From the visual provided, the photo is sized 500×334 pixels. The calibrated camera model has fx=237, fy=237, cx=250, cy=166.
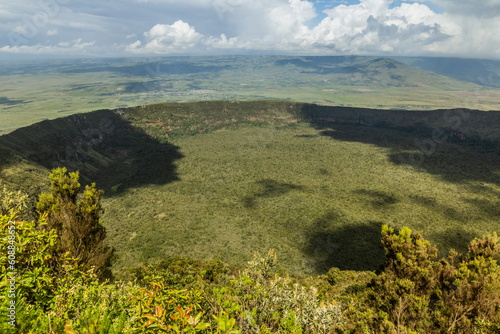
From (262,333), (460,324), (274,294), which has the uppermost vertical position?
(262,333)

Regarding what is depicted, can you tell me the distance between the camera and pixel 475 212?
5216 cm

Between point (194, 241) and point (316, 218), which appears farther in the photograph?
point (316, 218)

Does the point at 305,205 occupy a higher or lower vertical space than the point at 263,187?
lower

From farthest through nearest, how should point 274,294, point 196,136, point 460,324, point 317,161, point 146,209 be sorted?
point 196,136 → point 317,161 → point 146,209 → point 460,324 → point 274,294

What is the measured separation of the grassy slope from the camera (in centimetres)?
4241

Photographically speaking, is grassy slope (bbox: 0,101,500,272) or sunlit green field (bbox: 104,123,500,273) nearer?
sunlit green field (bbox: 104,123,500,273)

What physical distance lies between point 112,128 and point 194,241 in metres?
87.7

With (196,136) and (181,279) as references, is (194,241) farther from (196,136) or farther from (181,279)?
(196,136)

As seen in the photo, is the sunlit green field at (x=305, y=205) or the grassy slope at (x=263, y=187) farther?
the grassy slope at (x=263, y=187)

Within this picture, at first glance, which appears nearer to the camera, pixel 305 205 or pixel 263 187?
pixel 305 205

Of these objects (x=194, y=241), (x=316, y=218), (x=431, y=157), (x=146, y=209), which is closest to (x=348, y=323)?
(x=194, y=241)

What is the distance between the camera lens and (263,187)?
212 feet

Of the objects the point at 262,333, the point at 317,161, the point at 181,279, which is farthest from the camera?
the point at 317,161

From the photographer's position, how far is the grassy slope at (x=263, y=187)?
42.4 m
